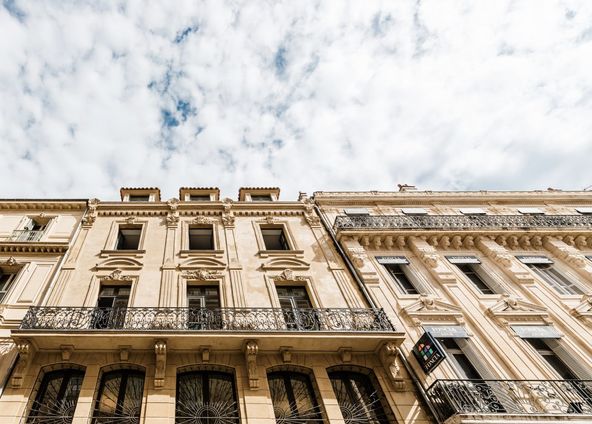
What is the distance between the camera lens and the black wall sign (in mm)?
8805

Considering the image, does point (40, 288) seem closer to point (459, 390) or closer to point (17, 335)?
point (17, 335)

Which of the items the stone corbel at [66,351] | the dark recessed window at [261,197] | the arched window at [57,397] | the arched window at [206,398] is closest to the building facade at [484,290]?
the dark recessed window at [261,197]

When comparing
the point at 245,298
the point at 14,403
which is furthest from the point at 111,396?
the point at 245,298

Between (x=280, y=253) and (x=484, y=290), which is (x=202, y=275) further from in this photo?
(x=484, y=290)

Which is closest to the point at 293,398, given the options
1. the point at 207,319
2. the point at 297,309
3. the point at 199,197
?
the point at 297,309

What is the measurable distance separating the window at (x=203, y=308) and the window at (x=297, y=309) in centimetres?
191

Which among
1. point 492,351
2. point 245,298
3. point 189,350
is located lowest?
point 492,351

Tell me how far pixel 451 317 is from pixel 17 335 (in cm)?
1144

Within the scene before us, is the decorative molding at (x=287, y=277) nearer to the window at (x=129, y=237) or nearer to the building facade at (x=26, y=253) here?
the window at (x=129, y=237)

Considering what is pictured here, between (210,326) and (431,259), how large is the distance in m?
8.02

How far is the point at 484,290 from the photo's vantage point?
508 inches

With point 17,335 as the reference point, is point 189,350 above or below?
below

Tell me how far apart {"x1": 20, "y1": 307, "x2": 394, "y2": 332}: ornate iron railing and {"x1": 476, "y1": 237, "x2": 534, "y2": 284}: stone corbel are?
5.94m

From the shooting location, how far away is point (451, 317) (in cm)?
1117
